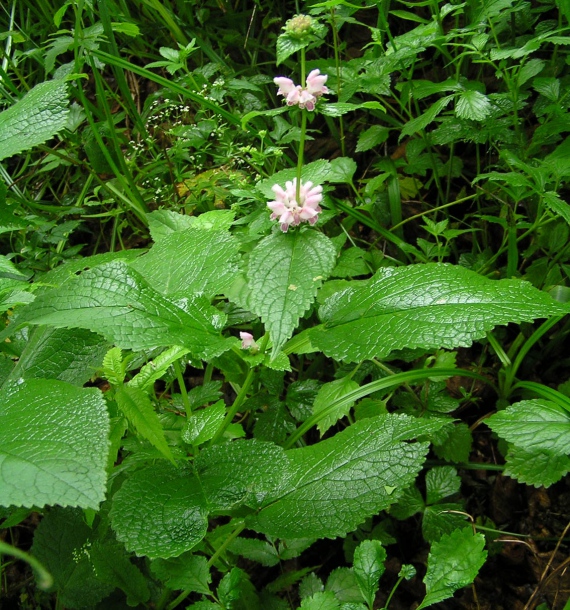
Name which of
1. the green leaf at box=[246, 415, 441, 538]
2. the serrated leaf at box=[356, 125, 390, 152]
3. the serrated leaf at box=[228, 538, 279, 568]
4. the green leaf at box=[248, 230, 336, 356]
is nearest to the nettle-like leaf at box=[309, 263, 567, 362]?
the green leaf at box=[248, 230, 336, 356]

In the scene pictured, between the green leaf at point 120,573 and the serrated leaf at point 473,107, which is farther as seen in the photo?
the serrated leaf at point 473,107

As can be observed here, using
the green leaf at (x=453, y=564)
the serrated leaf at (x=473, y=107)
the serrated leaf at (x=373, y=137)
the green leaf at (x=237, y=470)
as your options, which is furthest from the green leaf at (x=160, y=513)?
the serrated leaf at (x=373, y=137)

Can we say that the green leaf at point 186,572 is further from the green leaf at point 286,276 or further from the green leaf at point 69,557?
the green leaf at point 286,276

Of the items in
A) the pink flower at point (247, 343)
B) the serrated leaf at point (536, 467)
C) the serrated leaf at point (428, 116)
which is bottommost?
the serrated leaf at point (536, 467)

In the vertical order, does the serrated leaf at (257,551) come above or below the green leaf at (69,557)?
below

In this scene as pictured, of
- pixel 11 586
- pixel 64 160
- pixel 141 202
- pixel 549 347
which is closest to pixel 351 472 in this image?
pixel 549 347

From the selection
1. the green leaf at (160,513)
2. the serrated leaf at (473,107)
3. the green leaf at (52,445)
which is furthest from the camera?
the serrated leaf at (473,107)

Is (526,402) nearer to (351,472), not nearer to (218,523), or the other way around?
(351,472)
